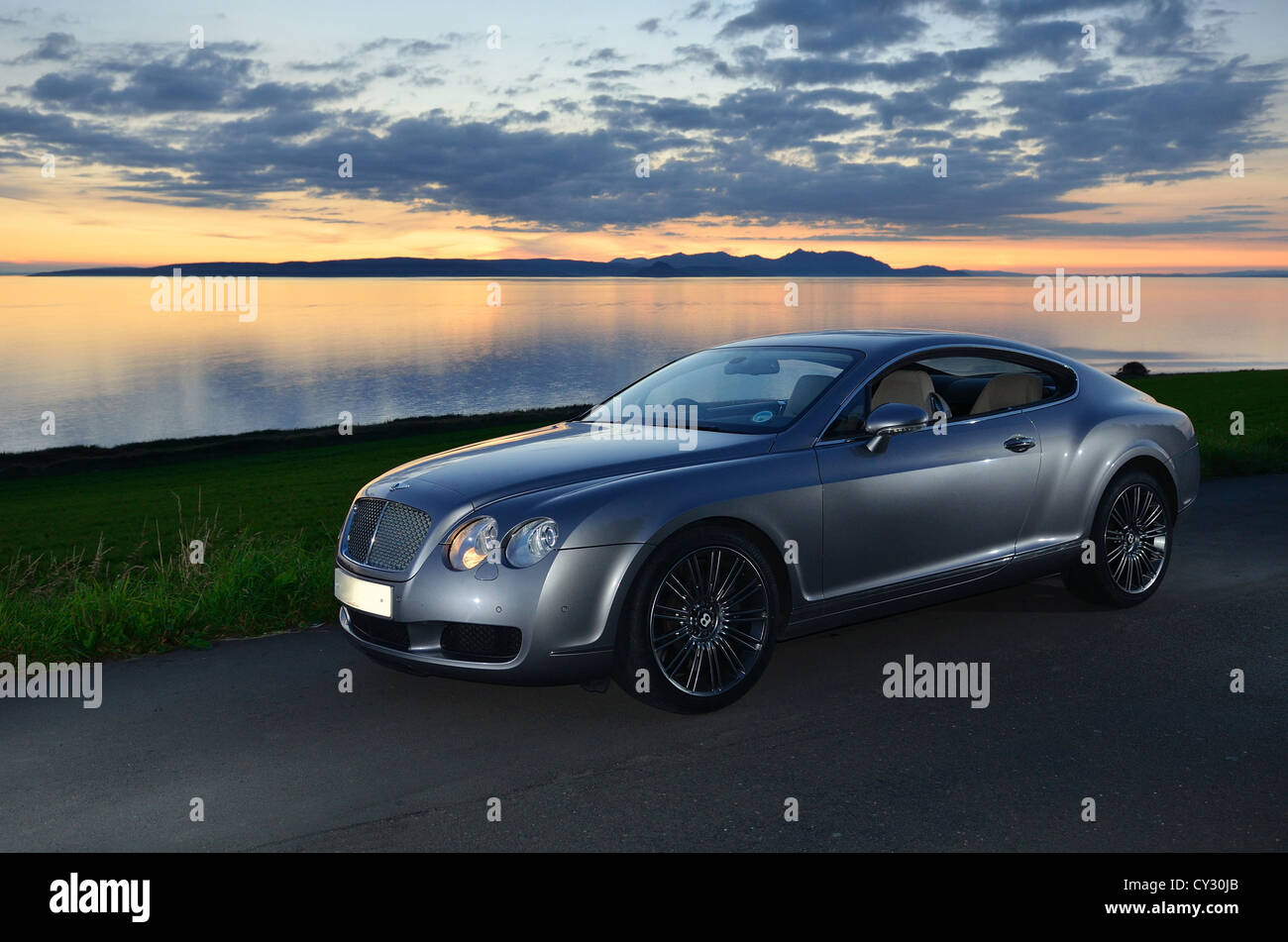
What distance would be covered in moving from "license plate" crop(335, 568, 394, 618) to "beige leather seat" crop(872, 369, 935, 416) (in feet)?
8.92

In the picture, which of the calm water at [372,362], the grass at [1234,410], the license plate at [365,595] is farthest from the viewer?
the calm water at [372,362]

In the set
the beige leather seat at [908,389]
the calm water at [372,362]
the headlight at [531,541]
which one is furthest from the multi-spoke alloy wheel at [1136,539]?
the calm water at [372,362]

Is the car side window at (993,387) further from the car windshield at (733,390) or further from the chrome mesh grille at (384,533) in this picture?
the chrome mesh grille at (384,533)

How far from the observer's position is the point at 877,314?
162 meters

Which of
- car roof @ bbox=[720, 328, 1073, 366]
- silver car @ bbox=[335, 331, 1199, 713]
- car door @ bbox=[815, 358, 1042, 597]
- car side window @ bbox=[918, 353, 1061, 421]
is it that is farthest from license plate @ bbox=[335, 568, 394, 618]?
car side window @ bbox=[918, 353, 1061, 421]

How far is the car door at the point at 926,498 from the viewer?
5.54m

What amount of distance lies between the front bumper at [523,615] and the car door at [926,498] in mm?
1205

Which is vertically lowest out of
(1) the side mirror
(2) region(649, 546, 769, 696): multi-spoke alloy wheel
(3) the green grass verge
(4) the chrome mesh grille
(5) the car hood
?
(3) the green grass verge

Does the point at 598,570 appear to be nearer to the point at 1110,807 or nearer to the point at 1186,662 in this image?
the point at 1110,807

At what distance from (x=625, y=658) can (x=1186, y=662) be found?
9.88 ft

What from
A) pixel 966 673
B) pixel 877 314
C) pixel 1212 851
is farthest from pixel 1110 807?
pixel 877 314

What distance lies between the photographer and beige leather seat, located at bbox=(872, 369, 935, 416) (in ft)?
20.1

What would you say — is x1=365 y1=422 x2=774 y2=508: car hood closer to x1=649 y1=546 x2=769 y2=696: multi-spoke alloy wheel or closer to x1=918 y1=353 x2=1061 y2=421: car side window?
x1=649 y1=546 x2=769 y2=696: multi-spoke alloy wheel
